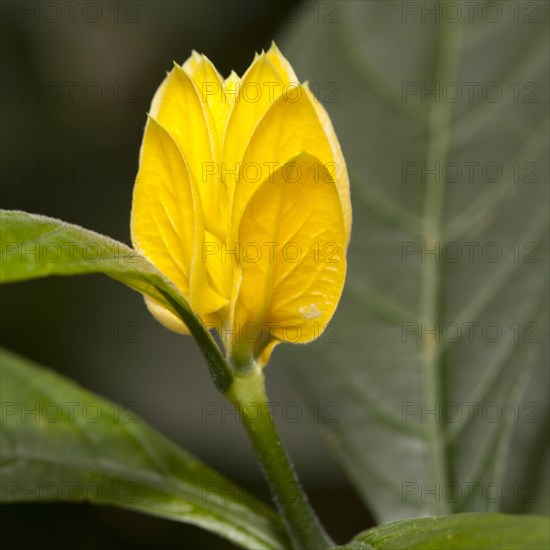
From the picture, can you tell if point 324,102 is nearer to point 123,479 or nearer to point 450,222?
point 450,222

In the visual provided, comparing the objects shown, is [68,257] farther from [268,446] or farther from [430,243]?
[430,243]

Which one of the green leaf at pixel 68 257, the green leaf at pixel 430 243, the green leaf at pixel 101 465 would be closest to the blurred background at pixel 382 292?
the green leaf at pixel 430 243

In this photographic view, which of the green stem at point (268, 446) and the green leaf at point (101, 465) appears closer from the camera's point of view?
the green stem at point (268, 446)

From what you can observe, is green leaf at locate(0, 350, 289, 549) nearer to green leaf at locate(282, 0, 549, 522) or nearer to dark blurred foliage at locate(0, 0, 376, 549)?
green leaf at locate(282, 0, 549, 522)

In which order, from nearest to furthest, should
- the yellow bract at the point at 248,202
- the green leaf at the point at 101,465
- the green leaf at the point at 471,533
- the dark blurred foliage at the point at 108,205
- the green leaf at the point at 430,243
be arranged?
the green leaf at the point at 471,533 → the yellow bract at the point at 248,202 → the green leaf at the point at 101,465 → the green leaf at the point at 430,243 → the dark blurred foliage at the point at 108,205

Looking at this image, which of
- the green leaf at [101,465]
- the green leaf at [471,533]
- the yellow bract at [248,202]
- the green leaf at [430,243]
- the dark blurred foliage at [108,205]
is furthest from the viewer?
the dark blurred foliage at [108,205]

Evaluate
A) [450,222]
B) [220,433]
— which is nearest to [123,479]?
[450,222]

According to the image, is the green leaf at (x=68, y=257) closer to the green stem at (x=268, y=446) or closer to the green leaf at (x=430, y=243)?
the green stem at (x=268, y=446)
